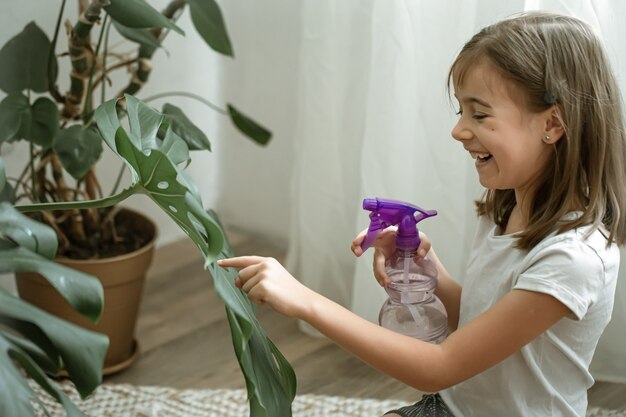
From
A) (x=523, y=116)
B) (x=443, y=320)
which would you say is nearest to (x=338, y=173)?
(x=443, y=320)

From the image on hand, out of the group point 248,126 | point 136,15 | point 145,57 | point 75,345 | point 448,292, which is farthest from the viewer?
point 248,126

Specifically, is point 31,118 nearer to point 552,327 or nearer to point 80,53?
point 80,53

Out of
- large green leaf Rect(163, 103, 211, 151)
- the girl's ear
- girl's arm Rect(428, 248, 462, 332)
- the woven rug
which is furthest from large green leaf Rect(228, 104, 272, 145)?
the girl's ear

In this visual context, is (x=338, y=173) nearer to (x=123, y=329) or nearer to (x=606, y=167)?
(x=123, y=329)

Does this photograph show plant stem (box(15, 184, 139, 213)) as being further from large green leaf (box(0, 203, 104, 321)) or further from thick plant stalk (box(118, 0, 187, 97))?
thick plant stalk (box(118, 0, 187, 97))

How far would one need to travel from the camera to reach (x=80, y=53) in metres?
1.71

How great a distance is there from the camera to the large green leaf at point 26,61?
1.70 m

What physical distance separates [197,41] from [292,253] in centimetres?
65

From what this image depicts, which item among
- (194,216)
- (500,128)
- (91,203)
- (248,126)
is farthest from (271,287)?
(248,126)

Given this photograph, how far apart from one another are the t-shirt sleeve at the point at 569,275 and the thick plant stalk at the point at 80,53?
0.84 metres

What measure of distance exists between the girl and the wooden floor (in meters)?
0.50

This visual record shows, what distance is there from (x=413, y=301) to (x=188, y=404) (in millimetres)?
649

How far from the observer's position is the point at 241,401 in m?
1.85

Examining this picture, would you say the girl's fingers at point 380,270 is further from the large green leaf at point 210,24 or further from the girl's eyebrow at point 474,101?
the large green leaf at point 210,24
